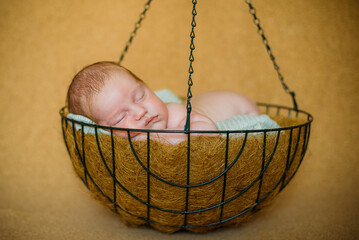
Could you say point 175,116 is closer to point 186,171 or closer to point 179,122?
point 179,122

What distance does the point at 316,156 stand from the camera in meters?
1.75

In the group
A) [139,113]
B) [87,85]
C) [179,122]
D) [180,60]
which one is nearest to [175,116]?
[179,122]

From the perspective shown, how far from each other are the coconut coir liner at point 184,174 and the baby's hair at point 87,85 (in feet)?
0.29

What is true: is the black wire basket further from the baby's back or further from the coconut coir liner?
the baby's back

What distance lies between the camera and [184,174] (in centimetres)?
91

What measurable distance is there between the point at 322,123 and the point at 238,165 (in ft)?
3.59

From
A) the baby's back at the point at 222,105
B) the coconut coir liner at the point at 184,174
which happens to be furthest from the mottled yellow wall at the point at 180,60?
the coconut coir liner at the point at 184,174

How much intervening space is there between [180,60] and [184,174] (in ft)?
3.74

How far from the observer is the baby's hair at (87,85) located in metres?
1.07

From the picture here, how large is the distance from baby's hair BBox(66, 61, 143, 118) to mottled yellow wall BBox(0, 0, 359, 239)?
575mm

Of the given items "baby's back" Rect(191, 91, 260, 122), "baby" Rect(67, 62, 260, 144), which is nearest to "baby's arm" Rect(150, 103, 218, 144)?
"baby" Rect(67, 62, 260, 144)

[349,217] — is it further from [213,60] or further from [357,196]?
[213,60]

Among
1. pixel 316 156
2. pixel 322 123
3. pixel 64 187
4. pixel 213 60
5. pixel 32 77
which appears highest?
pixel 213 60

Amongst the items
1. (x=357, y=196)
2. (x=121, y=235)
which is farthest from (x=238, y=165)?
(x=357, y=196)
